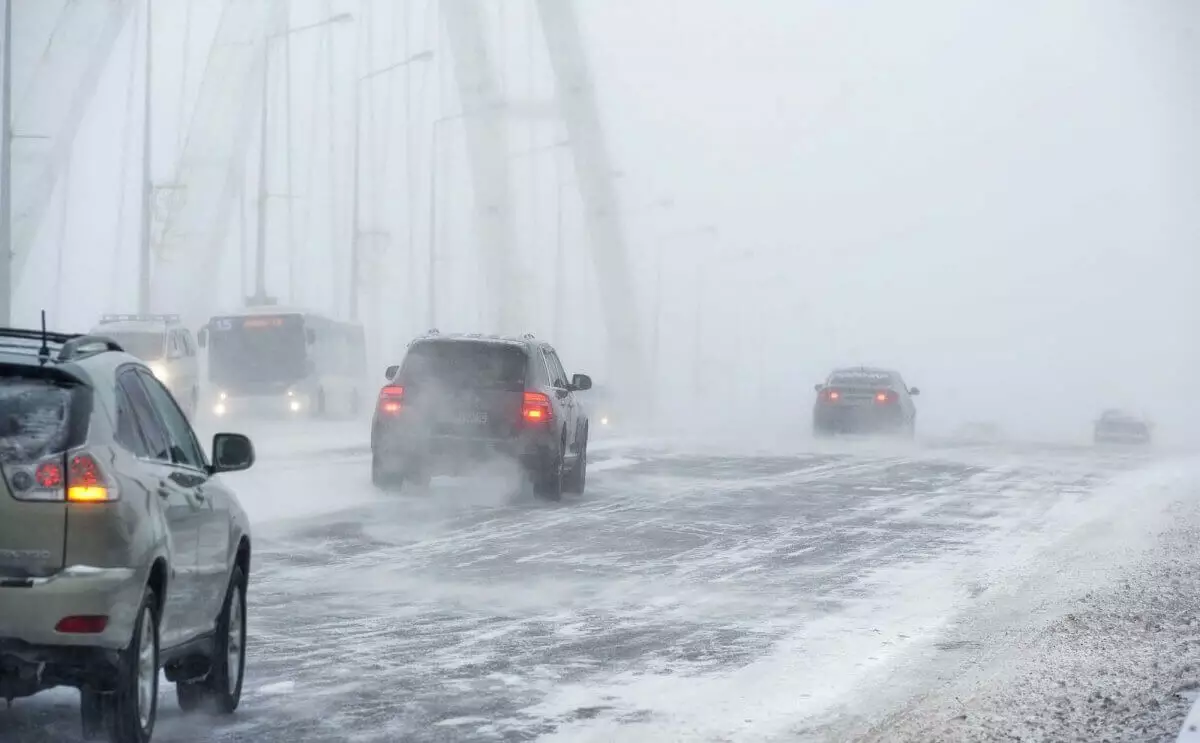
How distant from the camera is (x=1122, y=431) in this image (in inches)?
2589

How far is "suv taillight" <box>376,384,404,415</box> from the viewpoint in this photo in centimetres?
2248

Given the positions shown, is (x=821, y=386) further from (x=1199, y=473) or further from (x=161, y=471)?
(x=161, y=471)

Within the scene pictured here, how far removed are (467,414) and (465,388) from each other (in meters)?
0.29

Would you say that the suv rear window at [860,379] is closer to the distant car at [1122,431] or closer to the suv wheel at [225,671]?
the distant car at [1122,431]

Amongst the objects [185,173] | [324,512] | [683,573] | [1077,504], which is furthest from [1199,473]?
[185,173]

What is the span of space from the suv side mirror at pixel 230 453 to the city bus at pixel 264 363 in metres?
47.6

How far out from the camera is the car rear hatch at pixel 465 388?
22.3 m

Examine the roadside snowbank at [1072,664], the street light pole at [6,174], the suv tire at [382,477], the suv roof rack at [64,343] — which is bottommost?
the roadside snowbank at [1072,664]

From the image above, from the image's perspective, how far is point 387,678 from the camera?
368 inches

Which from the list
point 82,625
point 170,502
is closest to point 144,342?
point 170,502

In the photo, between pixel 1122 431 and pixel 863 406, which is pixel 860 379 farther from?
pixel 1122 431

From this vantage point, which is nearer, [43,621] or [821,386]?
[43,621]

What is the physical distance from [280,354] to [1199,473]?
1150 inches

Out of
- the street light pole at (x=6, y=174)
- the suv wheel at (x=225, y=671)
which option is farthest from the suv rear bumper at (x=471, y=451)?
the street light pole at (x=6, y=174)
